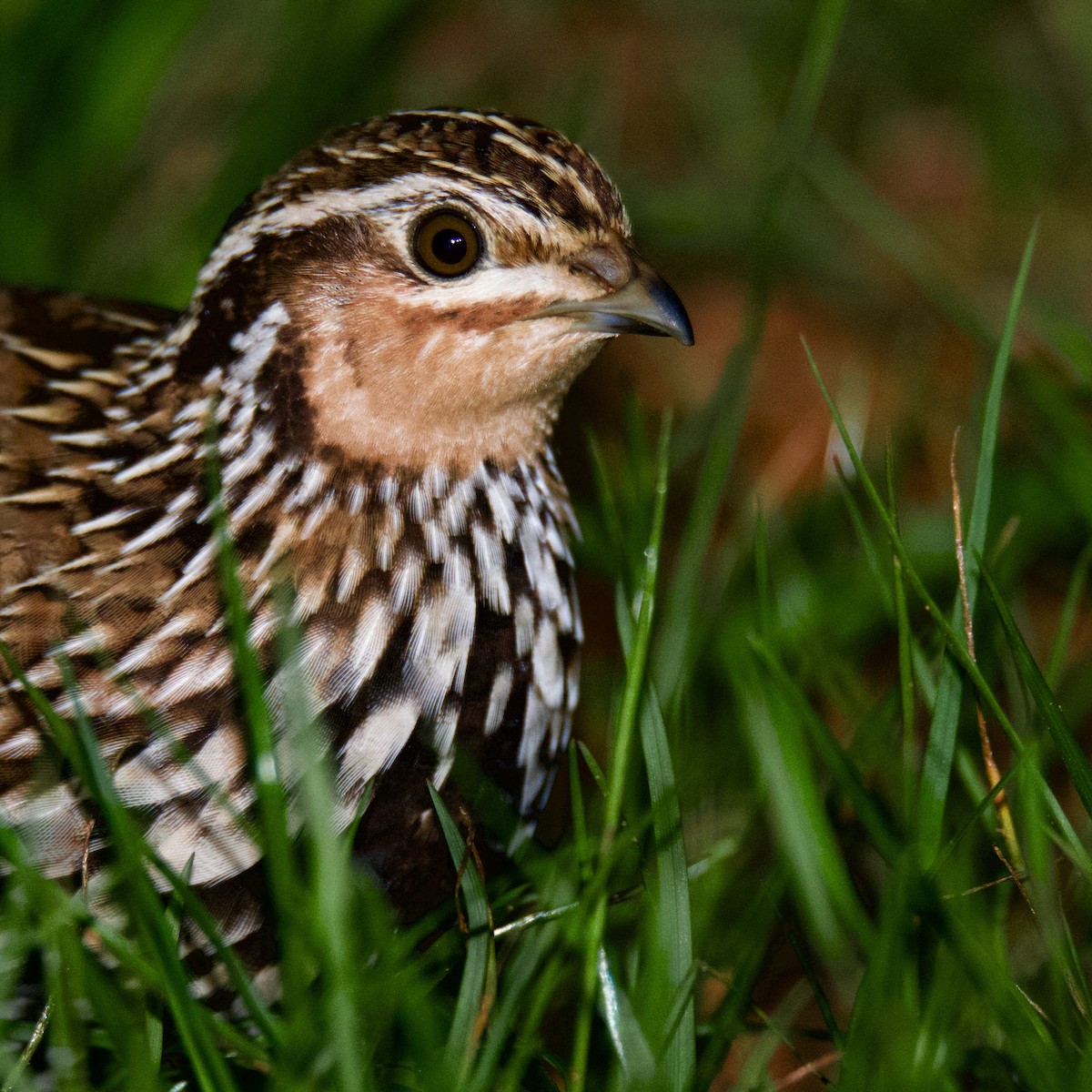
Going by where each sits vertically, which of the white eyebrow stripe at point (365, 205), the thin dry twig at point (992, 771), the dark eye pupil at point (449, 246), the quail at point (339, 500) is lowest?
the thin dry twig at point (992, 771)

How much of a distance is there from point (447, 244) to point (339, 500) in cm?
44

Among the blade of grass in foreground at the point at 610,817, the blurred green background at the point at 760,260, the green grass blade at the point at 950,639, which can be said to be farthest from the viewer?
the blurred green background at the point at 760,260

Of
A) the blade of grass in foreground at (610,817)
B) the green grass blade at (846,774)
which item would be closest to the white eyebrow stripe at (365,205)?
the blade of grass in foreground at (610,817)

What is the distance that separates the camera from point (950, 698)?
7.46ft

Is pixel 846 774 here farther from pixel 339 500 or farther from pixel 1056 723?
pixel 339 500

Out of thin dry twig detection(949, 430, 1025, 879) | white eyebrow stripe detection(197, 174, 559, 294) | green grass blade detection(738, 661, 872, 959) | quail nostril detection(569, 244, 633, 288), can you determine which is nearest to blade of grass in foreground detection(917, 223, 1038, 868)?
thin dry twig detection(949, 430, 1025, 879)

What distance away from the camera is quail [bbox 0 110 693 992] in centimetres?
219

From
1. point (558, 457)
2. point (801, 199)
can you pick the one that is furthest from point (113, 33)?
point (801, 199)

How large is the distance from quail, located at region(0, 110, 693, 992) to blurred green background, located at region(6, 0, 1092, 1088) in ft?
1.47

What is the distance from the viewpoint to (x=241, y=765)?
7.17ft

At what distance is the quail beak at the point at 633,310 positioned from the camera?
2.27 m

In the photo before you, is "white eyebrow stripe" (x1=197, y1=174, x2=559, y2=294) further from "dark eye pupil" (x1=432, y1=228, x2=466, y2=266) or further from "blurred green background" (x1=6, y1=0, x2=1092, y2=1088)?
"blurred green background" (x1=6, y1=0, x2=1092, y2=1088)

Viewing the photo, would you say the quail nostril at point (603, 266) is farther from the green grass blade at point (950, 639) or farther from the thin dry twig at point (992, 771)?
the thin dry twig at point (992, 771)

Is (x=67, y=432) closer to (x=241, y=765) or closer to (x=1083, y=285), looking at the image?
(x=241, y=765)
